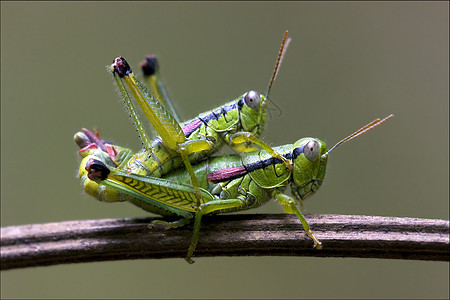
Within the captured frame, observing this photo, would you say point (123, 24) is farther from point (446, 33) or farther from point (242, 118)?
point (446, 33)

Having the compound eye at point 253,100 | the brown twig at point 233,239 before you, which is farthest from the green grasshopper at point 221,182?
the compound eye at point 253,100

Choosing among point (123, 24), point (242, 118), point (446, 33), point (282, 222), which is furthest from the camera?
point (123, 24)

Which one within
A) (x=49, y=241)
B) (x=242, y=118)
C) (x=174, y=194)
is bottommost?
(x=49, y=241)

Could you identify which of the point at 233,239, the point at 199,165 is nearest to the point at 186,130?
the point at 199,165

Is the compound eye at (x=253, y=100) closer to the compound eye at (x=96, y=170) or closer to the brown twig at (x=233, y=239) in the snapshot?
the brown twig at (x=233, y=239)

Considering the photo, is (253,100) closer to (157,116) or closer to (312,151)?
(312,151)

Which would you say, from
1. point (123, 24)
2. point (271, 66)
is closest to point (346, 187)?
point (271, 66)
